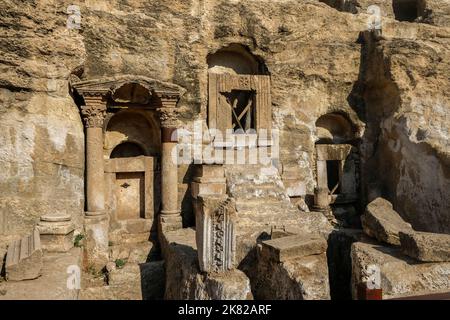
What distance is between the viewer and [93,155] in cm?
862

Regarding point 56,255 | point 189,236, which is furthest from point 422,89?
point 56,255

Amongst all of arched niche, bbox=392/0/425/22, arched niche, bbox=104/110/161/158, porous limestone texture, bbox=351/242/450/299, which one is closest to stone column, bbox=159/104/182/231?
arched niche, bbox=104/110/161/158

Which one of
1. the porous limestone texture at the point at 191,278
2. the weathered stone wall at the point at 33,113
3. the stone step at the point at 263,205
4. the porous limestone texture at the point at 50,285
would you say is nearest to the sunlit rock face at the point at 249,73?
the weathered stone wall at the point at 33,113

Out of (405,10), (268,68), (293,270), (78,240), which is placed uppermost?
(405,10)

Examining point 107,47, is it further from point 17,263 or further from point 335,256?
point 335,256

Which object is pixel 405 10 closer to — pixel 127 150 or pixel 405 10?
pixel 405 10

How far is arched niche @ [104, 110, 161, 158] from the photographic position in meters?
9.64

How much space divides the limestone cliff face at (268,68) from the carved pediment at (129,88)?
411mm

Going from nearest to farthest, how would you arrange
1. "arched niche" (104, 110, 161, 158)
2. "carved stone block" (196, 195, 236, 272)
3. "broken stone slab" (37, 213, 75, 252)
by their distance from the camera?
"carved stone block" (196, 195, 236, 272), "broken stone slab" (37, 213, 75, 252), "arched niche" (104, 110, 161, 158)

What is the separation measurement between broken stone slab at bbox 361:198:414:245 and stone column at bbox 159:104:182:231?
14.5 feet

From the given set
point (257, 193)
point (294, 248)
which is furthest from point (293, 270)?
point (257, 193)

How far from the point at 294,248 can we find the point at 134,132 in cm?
583

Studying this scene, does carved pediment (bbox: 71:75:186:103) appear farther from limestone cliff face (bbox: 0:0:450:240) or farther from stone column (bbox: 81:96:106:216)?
limestone cliff face (bbox: 0:0:450:240)

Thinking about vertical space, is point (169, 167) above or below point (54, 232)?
above
